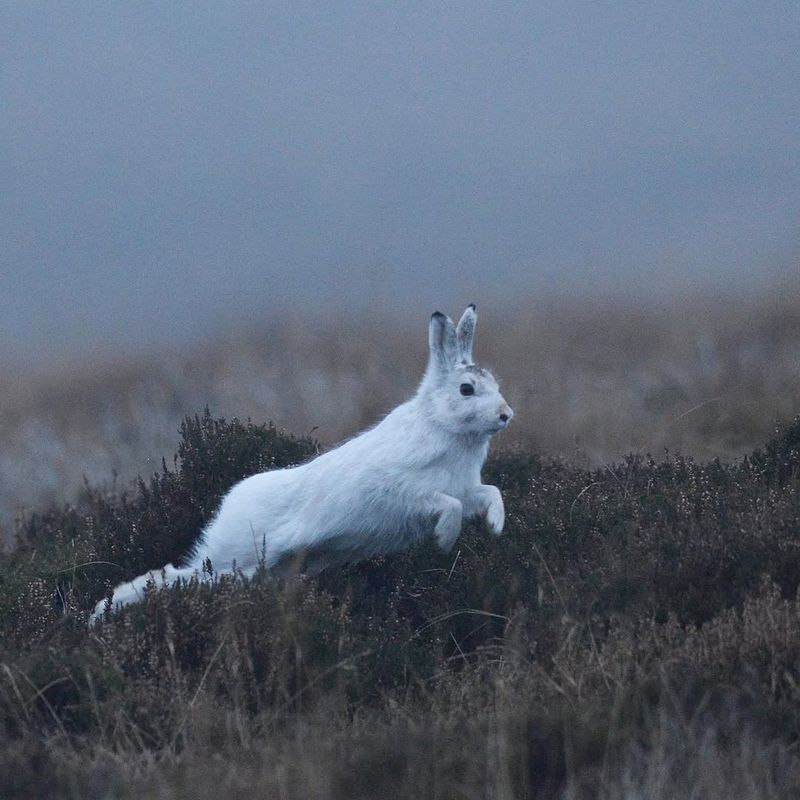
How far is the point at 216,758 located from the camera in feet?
13.3

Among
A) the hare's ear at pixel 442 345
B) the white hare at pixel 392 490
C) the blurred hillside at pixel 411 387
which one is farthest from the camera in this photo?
the blurred hillside at pixel 411 387

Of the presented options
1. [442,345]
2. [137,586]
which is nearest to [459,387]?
[442,345]

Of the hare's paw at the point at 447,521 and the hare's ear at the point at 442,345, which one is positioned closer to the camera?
the hare's paw at the point at 447,521

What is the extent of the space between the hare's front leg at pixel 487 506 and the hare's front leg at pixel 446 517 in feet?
0.91

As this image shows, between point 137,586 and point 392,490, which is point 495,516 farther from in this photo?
point 137,586

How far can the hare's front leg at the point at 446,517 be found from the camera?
6297mm

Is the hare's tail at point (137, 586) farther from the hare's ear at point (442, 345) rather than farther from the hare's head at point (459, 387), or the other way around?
the hare's ear at point (442, 345)

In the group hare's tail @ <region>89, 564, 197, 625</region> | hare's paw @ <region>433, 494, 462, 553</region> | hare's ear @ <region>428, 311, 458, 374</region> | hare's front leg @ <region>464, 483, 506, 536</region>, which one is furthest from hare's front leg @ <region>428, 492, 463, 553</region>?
hare's tail @ <region>89, 564, 197, 625</region>

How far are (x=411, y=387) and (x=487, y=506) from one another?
19.5 feet

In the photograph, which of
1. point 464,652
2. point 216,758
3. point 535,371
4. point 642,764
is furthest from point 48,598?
point 535,371

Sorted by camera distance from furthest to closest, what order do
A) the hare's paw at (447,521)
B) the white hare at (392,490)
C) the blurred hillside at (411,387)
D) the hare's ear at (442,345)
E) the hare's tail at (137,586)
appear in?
the blurred hillside at (411,387) < the hare's ear at (442,345) < the hare's tail at (137,586) < the white hare at (392,490) < the hare's paw at (447,521)

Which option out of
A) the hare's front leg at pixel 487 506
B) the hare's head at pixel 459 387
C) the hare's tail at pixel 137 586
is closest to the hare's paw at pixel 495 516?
the hare's front leg at pixel 487 506

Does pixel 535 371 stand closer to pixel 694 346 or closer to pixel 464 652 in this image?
pixel 694 346

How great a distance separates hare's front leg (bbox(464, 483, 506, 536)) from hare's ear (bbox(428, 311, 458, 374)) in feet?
2.21
